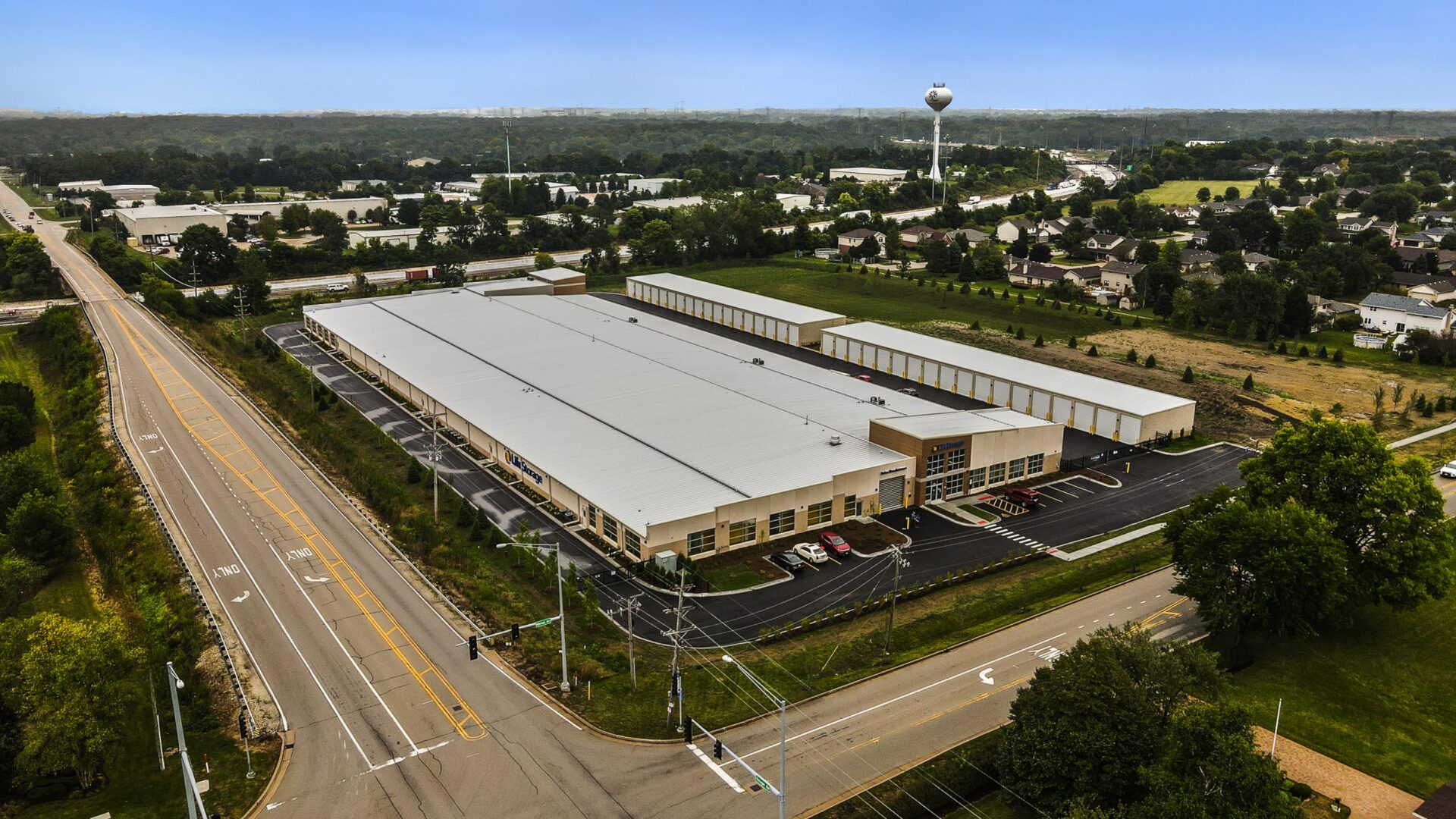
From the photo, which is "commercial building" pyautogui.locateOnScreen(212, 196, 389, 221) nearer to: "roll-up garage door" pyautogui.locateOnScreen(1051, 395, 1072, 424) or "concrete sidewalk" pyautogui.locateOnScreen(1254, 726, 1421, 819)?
"roll-up garage door" pyautogui.locateOnScreen(1051, 395, 1072, 424)

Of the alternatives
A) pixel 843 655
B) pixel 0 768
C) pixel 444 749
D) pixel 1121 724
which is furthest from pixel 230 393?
pixel 1121 724

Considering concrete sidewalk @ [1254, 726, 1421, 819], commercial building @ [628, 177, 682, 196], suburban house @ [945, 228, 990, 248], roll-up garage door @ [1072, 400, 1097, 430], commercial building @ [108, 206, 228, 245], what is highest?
commercial building @ [628, 177, 682, 196]

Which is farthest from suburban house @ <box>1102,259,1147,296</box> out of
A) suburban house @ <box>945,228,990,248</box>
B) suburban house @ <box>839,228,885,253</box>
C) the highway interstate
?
the highway interstate

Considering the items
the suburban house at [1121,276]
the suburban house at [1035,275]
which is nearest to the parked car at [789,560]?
the suburban house at [1121,276]

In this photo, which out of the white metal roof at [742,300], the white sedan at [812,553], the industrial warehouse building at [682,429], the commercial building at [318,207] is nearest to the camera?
the white sedan at [812,553]

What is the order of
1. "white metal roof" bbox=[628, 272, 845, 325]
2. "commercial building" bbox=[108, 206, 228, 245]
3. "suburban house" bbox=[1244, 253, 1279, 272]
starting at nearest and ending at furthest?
"white metal roof" bbox=[628, 272, 845, 325], "suburban house" bbox=[1244, 253, 1279, 272], "commercial building" bbox=[108, 206, 228, 245]

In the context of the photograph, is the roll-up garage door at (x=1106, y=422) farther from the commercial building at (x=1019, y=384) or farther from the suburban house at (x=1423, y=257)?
the suburban house at (x=1423, y=257)

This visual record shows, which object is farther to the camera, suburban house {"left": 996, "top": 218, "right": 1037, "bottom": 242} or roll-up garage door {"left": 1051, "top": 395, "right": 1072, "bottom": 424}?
suburban house {"left": 996, "top": 218, "right": 1037, "bottom": 242}
